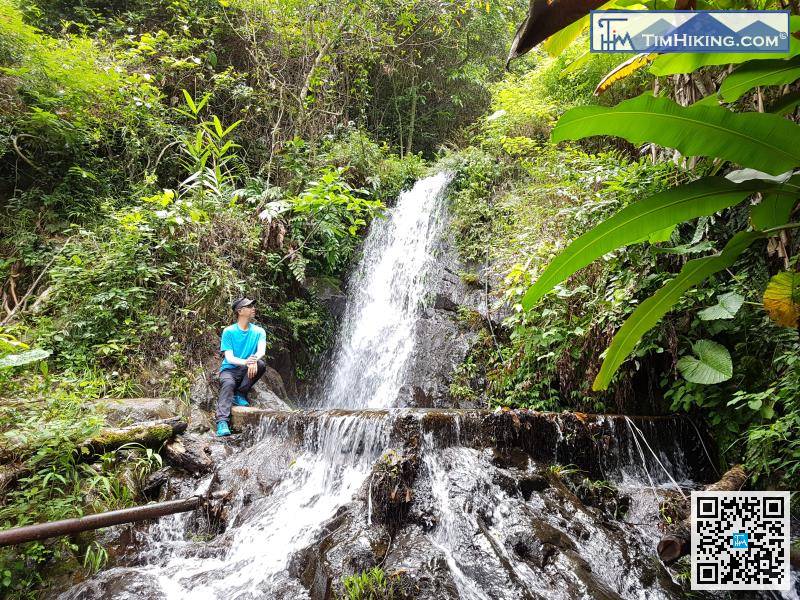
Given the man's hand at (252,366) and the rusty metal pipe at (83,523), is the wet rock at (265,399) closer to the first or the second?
the man's hand at (252,366)

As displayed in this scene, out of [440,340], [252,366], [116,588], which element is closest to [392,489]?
[116,588]

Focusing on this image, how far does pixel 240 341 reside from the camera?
16.7 ft

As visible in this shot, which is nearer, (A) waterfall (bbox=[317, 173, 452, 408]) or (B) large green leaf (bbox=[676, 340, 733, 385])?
(B) large green leaf (bbox=[676, 340, 733, 385])

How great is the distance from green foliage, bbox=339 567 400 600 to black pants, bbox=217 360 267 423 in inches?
105

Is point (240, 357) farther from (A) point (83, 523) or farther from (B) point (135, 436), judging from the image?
(A) point (83, 523)

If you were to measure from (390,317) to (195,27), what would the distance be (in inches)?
275

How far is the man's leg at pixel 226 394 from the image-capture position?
15.3 ft

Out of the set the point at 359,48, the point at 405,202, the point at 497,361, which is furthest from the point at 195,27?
the point at 497,361

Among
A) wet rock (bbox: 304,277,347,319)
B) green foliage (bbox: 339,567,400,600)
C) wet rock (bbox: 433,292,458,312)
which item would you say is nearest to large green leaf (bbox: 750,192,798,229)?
green foliage (bbox: 339,567,400,600)

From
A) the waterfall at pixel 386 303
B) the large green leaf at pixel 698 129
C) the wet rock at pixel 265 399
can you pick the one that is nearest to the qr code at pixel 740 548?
the large green leaf at pixel 698 129

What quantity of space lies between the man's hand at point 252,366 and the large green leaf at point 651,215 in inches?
157

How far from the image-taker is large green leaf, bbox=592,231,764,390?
162 centimetres

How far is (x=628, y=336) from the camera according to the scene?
1.96 m

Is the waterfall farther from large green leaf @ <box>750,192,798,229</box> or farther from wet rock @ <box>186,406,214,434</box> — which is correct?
large green leaf @ <box>750,192,798,229</box>
